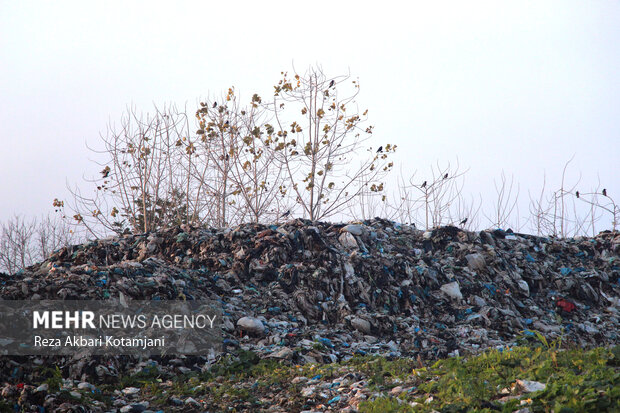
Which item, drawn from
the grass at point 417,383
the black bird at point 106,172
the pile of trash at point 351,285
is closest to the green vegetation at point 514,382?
the grass at point 417,383

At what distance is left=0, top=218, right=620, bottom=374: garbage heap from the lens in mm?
5336

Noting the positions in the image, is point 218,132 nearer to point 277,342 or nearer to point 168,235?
point 168,235

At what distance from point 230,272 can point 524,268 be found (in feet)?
15.2

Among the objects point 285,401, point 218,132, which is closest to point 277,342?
point 285,401

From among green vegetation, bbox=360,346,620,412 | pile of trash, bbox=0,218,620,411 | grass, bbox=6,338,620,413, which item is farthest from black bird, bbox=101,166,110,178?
green vegetation, bbox=360,346,620,412

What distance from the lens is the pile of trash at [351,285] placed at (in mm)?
5254

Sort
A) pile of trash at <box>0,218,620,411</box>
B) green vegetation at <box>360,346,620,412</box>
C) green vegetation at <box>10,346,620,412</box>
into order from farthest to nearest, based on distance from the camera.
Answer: pile of trash at <box>0,218,620,411</box> < green vegetation at <box>10,346,620,412</box> < green vegetation at <box>360,346,620,412</box>

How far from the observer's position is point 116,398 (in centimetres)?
390

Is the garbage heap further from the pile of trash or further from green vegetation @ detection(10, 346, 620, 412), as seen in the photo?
green vegetation @ detection(10, 346, 620, 412)

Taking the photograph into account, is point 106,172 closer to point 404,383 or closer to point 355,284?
point 355,284

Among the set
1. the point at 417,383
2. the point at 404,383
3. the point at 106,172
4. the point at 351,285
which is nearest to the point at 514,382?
the point at 417,383

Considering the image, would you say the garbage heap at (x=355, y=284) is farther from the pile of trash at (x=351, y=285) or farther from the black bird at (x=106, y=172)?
the black bird at (x=106, y=172)

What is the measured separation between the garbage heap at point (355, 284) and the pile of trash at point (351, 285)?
17 millimetres

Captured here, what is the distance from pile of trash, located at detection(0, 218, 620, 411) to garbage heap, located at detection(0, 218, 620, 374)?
0.02 m
